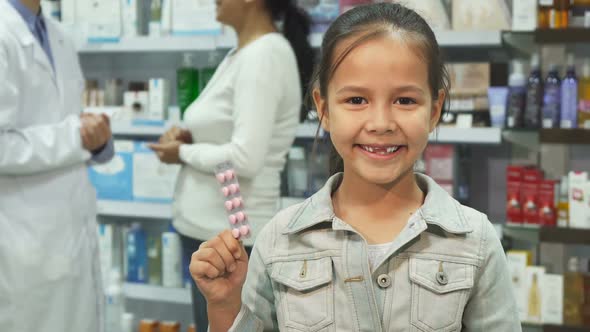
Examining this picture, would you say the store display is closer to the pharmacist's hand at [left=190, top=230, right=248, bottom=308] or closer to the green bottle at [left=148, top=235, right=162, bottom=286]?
the green bottle at [left=148, top=235, right=162, bottom=286]

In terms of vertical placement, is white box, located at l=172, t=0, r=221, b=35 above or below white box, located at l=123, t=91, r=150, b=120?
above

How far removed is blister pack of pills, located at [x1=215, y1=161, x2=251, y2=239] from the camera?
1038 millimetres

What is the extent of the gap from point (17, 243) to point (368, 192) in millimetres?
1398

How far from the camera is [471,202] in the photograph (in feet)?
10.3

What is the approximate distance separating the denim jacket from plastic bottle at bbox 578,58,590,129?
5.91ft

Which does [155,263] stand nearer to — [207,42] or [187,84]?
[187,84]

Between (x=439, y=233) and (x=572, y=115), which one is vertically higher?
(x=572, y=115)

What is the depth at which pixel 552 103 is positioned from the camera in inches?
106

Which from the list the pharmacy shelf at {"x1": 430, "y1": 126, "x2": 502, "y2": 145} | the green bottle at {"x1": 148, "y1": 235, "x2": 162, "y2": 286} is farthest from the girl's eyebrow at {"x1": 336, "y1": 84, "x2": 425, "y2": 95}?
the green bottle at {"x1": 148, "y1": 235, "x2": 162, "y2": 286}

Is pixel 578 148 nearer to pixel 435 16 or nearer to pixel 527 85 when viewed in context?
pixel 527 85

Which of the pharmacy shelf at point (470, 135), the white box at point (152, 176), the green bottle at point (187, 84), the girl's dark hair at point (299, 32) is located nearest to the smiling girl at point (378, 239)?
the girl's dark hair at point (299, 32)

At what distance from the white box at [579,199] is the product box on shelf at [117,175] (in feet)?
6.23

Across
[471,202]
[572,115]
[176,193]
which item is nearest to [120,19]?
Answer: [176,193]

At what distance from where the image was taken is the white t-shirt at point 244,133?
203cm
